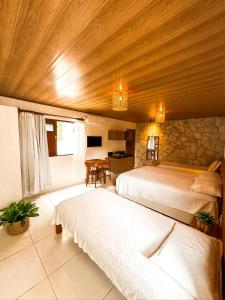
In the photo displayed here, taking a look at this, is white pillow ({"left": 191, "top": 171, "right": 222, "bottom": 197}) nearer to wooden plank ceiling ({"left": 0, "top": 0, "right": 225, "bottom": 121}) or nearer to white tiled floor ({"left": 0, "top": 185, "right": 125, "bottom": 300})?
wooden plank ceiling ({"left": 0, "top": 0, "right": 225, "bottom": 121})

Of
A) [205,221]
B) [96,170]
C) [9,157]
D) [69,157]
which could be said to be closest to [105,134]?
[96,170]

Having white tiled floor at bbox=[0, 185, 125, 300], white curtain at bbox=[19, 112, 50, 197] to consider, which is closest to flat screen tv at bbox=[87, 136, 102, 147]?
white curtain at bbox=[19, 112, 50, 197]

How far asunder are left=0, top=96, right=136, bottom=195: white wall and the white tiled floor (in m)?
1.42

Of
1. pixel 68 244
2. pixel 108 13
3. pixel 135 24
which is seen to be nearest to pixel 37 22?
pixel 108 13

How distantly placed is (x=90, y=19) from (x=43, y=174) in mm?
3224

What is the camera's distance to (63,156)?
12.4 ft

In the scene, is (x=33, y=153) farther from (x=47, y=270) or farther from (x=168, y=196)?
(x=168, y=196)

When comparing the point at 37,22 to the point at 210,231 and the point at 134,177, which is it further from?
the point at 134,177

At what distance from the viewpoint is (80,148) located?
13.1 feet

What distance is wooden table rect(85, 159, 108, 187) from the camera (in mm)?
3959

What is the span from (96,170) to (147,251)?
314 centimetres

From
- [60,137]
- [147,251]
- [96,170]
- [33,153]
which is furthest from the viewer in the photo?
[96,170]

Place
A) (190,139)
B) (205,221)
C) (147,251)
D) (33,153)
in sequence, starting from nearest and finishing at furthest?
(147,251)
(205,221)
(33,153)
(190,139)

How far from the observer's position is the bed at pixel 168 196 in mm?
2059
